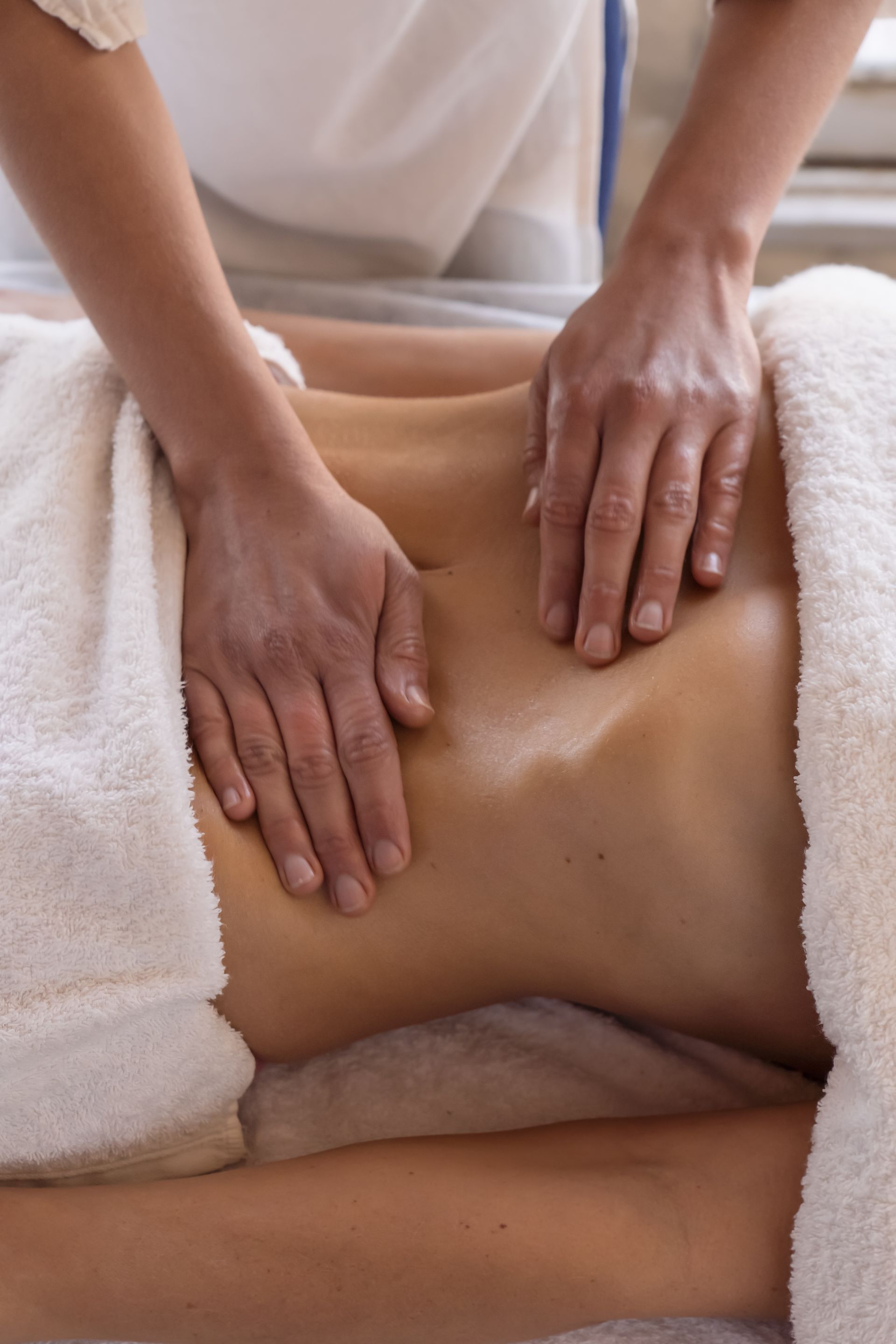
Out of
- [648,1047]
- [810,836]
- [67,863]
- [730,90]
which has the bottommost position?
[648,1047]

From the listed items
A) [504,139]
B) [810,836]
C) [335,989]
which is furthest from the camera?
[504,139]

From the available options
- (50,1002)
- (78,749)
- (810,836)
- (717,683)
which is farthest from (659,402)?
(50,1002)

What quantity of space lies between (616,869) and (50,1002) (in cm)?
37

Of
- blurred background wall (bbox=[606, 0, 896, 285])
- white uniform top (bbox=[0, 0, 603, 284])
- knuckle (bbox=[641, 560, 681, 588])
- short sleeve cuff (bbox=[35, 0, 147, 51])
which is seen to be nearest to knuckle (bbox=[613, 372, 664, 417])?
knuckle (bbox=[641, 560, 681, 588])

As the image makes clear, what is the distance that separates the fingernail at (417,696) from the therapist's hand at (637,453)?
102 mm

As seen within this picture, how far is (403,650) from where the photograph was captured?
0.80 metres

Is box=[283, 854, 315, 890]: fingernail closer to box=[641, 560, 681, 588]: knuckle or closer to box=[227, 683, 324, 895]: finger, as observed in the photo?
box=[227, 683, 324, 895]: finger

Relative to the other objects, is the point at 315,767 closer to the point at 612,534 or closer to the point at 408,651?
the point at 408,651

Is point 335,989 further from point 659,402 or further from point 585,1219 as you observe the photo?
point 659,402

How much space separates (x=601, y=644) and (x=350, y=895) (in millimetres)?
241

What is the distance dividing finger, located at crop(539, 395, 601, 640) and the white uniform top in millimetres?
635

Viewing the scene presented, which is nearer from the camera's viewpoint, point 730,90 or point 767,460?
point 767,460

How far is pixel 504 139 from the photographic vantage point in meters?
1.33

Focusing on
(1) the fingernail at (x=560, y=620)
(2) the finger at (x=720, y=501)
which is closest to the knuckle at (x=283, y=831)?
(1) the fingernail at (x=560, y=620)
